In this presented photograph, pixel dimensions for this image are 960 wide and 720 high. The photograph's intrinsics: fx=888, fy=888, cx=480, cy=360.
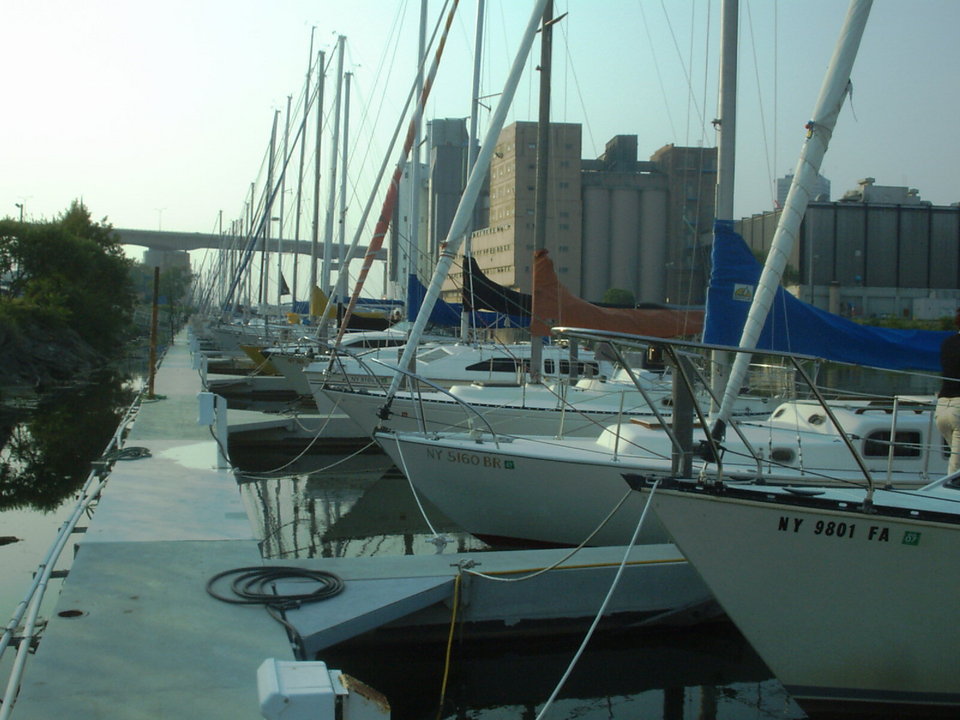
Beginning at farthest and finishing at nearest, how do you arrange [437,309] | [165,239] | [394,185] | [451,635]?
1. [165,239]
2. [437,309]
3. [394,185]
4. [451,635]

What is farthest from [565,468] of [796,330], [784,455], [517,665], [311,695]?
[311,695]

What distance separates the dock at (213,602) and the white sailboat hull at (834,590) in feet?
7.08

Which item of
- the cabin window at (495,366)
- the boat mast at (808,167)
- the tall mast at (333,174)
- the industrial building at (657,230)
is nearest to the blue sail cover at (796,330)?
the boat mast at (808,167)

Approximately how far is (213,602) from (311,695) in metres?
3.05

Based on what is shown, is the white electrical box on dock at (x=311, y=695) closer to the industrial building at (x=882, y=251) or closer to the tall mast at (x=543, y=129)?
the tall mast at (x=543, y=129)

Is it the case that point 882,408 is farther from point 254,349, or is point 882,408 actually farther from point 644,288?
point 644,288

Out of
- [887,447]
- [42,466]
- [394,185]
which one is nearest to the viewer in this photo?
[887,447]

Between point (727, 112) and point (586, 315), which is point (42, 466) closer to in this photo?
point (586, 315)

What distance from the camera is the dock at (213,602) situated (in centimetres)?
520

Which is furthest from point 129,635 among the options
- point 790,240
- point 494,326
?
point 494,326

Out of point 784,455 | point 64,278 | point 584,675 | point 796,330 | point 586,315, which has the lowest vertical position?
point 584,675

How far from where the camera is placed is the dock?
5.20 meters

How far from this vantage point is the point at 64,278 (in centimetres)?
4103

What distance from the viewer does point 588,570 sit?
8.59m
